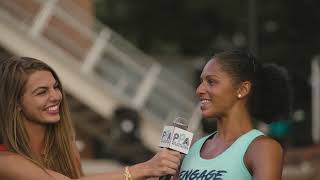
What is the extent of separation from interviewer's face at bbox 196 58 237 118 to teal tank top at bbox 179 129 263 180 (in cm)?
16

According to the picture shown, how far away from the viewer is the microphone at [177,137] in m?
3.60

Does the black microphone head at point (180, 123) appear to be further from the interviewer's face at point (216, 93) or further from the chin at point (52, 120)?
the chin at point (52, 120)

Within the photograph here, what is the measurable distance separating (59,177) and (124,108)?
8.25 meters

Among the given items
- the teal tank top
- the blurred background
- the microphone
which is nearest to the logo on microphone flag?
the microphone

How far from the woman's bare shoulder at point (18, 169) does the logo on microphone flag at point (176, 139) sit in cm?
58

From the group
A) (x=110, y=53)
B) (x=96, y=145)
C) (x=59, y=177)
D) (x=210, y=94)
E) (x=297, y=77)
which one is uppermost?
(x=297, y=77)

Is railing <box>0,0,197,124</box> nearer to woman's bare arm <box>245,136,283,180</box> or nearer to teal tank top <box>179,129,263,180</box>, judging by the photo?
teal tank top <box>179,129,263,180</box>

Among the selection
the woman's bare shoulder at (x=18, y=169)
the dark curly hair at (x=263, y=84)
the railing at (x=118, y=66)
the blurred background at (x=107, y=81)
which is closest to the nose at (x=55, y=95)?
the woman's bare shoulder at (x=18, y=169)

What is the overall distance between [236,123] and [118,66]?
9.40 metres

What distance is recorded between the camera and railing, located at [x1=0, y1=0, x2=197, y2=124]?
36.4ft

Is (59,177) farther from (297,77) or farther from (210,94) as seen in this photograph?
(297,77)

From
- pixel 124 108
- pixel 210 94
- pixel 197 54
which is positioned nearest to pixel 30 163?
pixel 210 94

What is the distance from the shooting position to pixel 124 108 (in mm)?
12125

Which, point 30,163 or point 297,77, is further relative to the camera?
point 297,77
